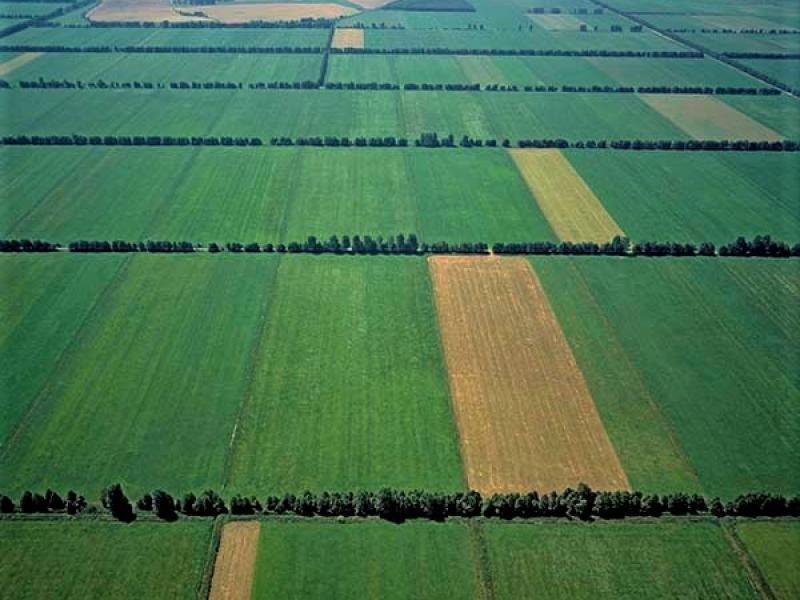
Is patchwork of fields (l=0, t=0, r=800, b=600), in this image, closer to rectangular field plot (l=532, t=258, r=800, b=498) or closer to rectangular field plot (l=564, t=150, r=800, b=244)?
rectangular field plot (l=532, t=258, r=800, b=498)

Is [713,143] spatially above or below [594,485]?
above

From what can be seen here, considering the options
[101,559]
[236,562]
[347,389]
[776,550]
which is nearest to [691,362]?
[776,550]

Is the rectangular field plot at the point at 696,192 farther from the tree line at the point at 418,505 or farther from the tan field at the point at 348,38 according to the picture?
the tan field at the point at 348,38

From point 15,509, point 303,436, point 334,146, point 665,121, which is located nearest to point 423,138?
point 334,146


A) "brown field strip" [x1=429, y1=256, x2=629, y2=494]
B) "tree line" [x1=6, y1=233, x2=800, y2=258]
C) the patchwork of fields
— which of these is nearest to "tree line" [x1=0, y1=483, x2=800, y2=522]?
the patchwork of fields

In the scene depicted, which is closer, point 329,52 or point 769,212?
point 769,212

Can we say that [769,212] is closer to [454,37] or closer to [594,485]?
[594,485]
